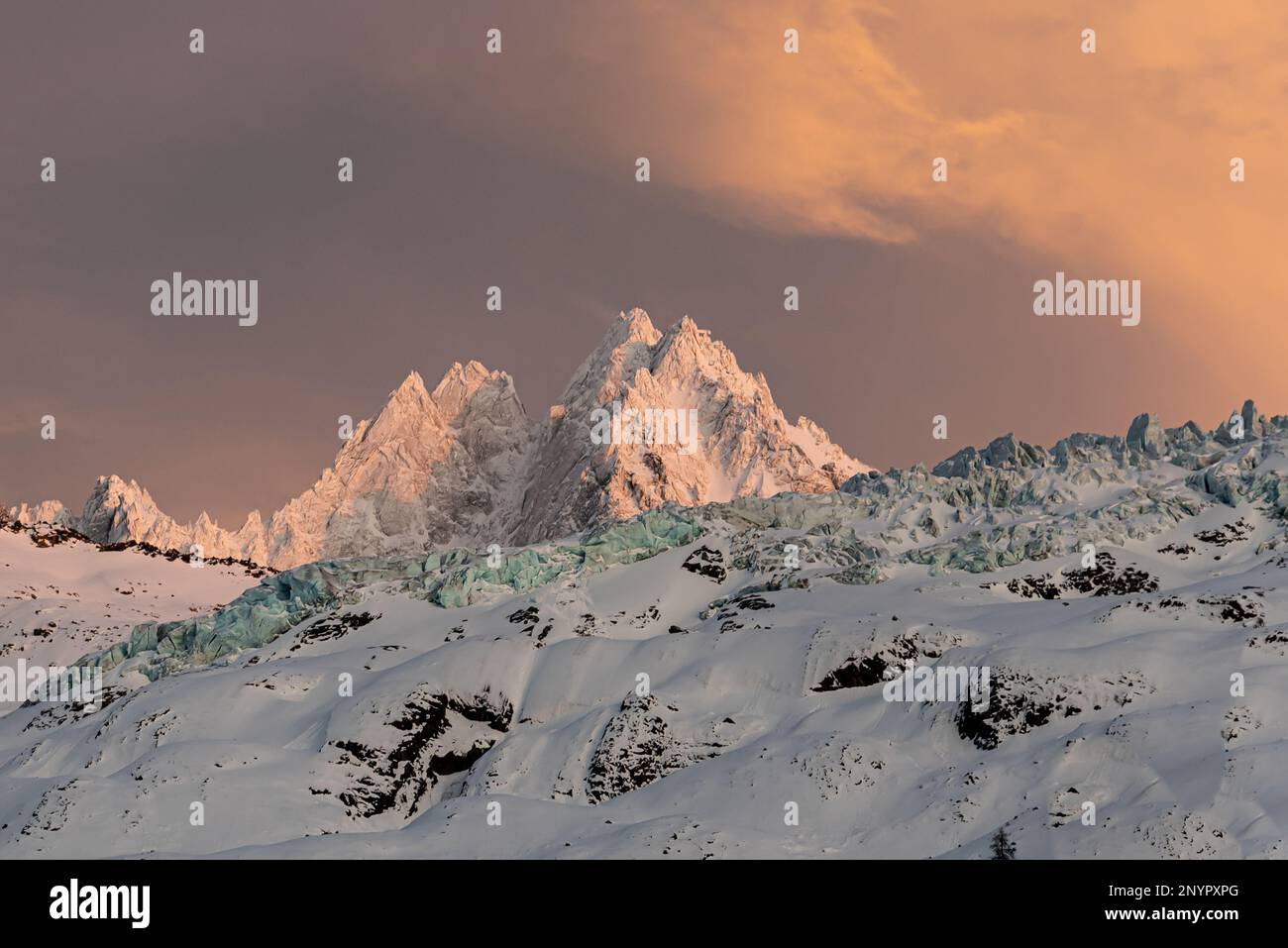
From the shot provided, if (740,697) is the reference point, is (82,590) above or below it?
above

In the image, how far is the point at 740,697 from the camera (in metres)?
67.9

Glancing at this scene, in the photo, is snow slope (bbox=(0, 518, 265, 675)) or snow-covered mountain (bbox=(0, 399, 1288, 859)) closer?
snow-covered mountain (bbox=(0, 399, 1288, 859))

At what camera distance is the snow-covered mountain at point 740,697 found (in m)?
Result: 51.3

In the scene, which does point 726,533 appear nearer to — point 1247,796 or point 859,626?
point 859,626

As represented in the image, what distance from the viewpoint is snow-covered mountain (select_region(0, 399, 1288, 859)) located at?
51.3 metres

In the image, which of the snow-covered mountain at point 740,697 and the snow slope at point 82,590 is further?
the snow slope at point 82,590

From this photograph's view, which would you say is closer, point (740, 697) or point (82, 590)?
point (740, 697)

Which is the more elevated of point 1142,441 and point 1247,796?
point 1142,441
